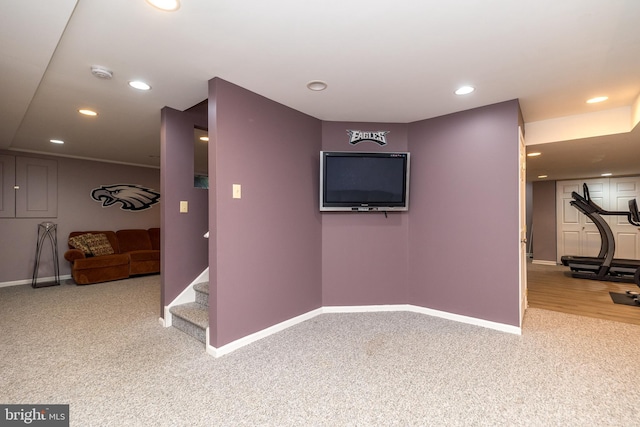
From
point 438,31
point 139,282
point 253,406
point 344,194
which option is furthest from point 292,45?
point 139,282

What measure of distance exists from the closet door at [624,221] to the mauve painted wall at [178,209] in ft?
27.5

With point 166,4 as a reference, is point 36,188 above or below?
below

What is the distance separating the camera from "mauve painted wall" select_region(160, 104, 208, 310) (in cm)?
303

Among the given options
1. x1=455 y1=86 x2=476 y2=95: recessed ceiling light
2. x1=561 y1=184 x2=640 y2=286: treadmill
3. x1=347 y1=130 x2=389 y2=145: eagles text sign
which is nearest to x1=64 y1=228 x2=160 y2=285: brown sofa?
x1=347 y1=130 x2=389 y2=145: eagles text sign

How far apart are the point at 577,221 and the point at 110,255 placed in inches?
388

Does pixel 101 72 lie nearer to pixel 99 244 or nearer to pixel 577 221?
pixel 99 244

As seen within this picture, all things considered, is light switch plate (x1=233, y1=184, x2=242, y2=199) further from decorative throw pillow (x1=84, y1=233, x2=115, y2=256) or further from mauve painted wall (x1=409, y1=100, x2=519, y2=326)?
decorative throw pillow (x1=84, y1=233, x2=115, y2=256)

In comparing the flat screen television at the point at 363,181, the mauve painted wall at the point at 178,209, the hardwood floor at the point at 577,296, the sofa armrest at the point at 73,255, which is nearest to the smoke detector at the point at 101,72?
the mauve painted wall at the point at 178,209

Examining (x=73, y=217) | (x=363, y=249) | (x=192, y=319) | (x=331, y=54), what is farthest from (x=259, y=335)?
(x=73, y=217)

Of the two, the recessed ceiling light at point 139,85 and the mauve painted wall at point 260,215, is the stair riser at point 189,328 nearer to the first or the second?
the mauve painted wall at point 260,215

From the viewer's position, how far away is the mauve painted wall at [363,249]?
351 cm

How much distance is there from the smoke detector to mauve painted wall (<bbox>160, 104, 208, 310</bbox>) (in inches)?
28.8

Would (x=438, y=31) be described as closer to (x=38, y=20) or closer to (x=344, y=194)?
(x=344, y=194)

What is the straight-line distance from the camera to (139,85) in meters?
2.54
